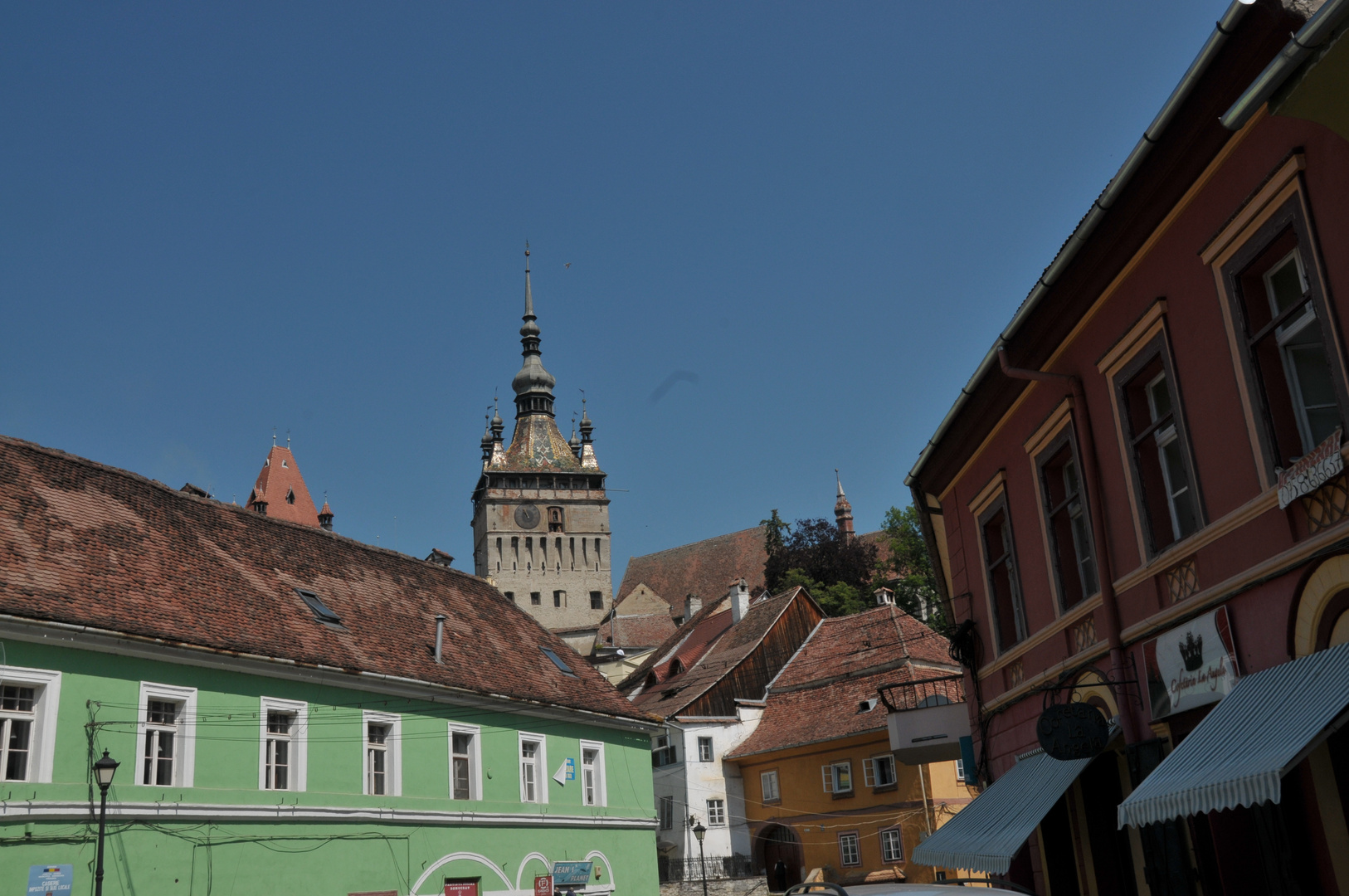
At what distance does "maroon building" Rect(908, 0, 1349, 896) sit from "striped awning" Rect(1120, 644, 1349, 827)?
2cm

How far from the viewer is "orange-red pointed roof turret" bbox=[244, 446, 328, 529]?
10000cm

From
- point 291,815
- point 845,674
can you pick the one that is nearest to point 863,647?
point 845,674

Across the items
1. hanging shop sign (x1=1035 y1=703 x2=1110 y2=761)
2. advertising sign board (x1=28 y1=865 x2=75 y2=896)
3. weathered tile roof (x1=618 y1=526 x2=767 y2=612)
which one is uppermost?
weathered tile roof (x1=618 y1=526 x2=767 y2=612)

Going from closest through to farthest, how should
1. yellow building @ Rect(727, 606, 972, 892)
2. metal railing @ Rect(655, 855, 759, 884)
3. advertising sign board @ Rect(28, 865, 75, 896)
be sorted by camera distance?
advertising sign board @ Rect(28, 865, 75, 896), yellow building @ Rect(727, 606, 972, 892), metal railing @ Rect(655, 855, 759, 884)

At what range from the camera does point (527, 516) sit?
10275cm

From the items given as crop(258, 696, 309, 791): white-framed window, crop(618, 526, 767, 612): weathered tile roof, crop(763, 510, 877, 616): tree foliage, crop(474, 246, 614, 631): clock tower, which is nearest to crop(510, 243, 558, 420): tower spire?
crop(474, 246, 614, 631): clock tower

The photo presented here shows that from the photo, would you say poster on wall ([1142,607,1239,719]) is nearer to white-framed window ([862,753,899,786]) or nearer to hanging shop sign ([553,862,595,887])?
hanging shop sign ([553,862,595,887])

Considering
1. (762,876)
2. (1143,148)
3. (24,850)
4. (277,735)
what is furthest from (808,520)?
(1143,148)

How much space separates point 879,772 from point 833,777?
6.90 feet

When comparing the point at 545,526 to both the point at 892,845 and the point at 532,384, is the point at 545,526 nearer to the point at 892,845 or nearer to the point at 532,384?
the point at 532,384

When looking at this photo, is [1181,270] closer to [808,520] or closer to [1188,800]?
[1188,800]

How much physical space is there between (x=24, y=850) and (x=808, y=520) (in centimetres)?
6296

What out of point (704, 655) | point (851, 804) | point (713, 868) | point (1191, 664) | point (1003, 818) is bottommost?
point (713, 868)

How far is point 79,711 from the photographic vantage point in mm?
17531
